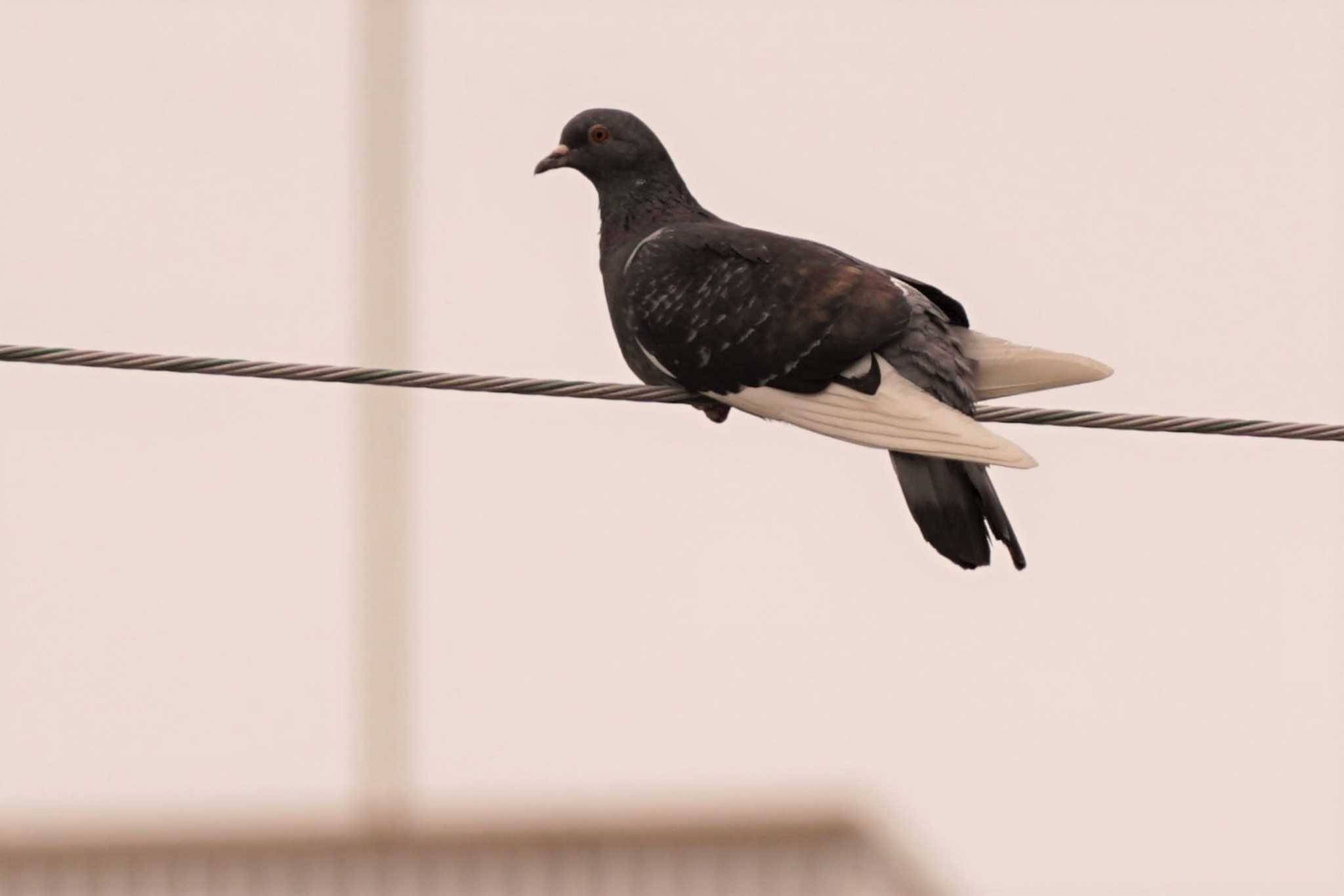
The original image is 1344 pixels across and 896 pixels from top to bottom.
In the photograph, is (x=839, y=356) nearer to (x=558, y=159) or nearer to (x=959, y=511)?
(x=959, y=511)

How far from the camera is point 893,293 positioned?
A: 1007 cm

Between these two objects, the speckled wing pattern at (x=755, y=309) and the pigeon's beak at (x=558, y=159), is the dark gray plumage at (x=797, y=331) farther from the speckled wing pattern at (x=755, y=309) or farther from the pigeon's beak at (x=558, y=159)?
the pigeon's beak at (x=558, y=159)

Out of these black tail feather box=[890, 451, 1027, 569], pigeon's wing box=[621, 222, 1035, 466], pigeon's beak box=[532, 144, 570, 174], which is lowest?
black tail feather box=[890, 451, 1027, 569]

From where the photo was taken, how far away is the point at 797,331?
33.2 ft

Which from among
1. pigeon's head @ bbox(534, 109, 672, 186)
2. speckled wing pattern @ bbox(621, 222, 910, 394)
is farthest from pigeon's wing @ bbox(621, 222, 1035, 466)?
pigeon's head @ bbox(534, 109, 672, 186)

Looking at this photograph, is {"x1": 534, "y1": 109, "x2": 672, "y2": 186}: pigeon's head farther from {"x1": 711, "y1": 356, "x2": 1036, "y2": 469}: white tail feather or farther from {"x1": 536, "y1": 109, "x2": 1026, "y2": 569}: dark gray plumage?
{"x1": 711, "y1": 356, "x2": 1036, "y2": 469}: white tail feather

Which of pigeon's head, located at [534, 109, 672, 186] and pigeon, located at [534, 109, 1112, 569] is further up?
pigeon's head, located at [534, 109, 672, 186]

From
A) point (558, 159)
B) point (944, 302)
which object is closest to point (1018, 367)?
point (944, 302)

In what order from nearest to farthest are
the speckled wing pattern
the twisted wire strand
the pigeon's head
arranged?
the twisted wire strand
the speckled wing pattern
the pigeon's head

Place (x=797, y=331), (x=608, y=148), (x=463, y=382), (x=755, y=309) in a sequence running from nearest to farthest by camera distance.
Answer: (x=463, y=382), (x=797, y=331), (x=755, y=309), (x=608, y=148)

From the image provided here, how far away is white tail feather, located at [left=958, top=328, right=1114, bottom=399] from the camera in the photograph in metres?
9.77

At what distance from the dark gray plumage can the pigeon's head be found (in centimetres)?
27

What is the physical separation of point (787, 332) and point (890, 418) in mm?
616

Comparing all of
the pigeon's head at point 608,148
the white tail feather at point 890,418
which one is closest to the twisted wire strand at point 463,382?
the white tail feather at point 890,418
